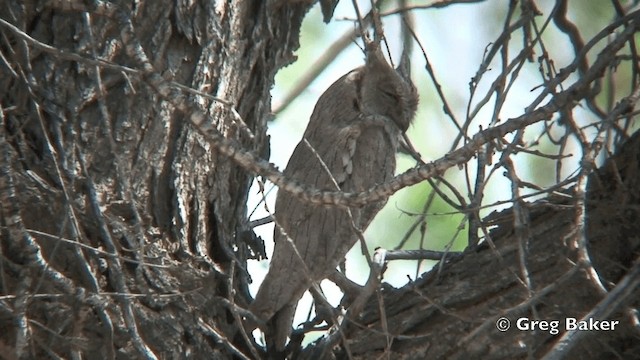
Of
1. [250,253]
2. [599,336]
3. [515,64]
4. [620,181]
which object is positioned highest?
[515,64]

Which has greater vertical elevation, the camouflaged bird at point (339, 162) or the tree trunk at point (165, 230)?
the camouflaged bird at point (339, 162)

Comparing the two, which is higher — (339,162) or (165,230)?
(339,162)

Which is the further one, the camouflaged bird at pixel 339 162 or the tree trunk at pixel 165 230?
the camouflaged bird at pixel 339 162

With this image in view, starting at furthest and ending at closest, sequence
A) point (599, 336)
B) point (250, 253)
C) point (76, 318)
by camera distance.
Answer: point (250, 253), point (599, 336), point (76, 318)

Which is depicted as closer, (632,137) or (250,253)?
(632,137)

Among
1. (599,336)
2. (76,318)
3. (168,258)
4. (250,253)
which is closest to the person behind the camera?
(76,318)

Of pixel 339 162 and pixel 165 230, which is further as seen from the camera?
pixel 339 162

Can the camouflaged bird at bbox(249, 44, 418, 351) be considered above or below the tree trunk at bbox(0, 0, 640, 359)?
above

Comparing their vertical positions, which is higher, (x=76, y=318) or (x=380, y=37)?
(x=380, y=37)

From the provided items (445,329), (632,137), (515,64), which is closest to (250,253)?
(445,329)

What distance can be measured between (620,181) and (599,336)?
1.32 ft

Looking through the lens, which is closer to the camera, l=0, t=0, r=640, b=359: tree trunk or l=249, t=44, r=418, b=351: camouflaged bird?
l=0, t=0, r=640, b=359: tree trunk

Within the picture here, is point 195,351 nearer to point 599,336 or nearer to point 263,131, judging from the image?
point 263,131

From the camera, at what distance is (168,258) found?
8.27ft
